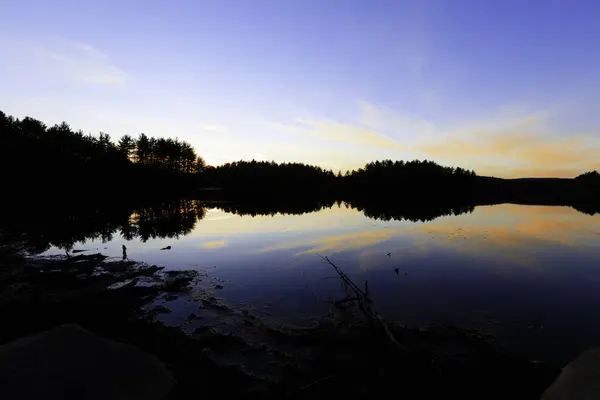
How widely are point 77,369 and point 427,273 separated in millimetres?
20467

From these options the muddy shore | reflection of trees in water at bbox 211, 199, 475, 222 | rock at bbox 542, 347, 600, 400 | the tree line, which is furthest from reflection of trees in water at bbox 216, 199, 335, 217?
rock at bbox 542, 347, 600, 400

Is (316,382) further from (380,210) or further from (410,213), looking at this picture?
(380,210)

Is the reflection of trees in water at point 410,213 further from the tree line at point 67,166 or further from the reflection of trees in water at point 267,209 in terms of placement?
the tree line at point 67,166

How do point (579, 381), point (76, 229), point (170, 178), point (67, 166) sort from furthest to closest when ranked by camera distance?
point (170, 178) → point (67, 166) → point (76, 229) → point (579, 381)

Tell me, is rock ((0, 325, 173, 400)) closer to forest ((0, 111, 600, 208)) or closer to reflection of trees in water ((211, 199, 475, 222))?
reflection of trees in water ((211, 199, 475, 222))

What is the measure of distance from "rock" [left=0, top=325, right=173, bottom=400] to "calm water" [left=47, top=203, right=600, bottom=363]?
4.51 metres

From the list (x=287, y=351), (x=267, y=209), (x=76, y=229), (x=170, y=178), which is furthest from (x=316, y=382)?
(x=170, y=178)

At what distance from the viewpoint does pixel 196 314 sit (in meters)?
14.6

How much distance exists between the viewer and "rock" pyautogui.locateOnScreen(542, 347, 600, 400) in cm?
877

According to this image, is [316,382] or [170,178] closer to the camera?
[316,382]

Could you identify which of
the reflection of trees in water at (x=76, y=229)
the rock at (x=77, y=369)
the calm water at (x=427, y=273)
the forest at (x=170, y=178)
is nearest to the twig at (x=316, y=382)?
the rock at (x=77, y=369)

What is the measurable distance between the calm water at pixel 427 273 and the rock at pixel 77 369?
4.51m

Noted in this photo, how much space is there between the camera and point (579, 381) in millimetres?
9352

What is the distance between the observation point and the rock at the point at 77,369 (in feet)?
26.0
